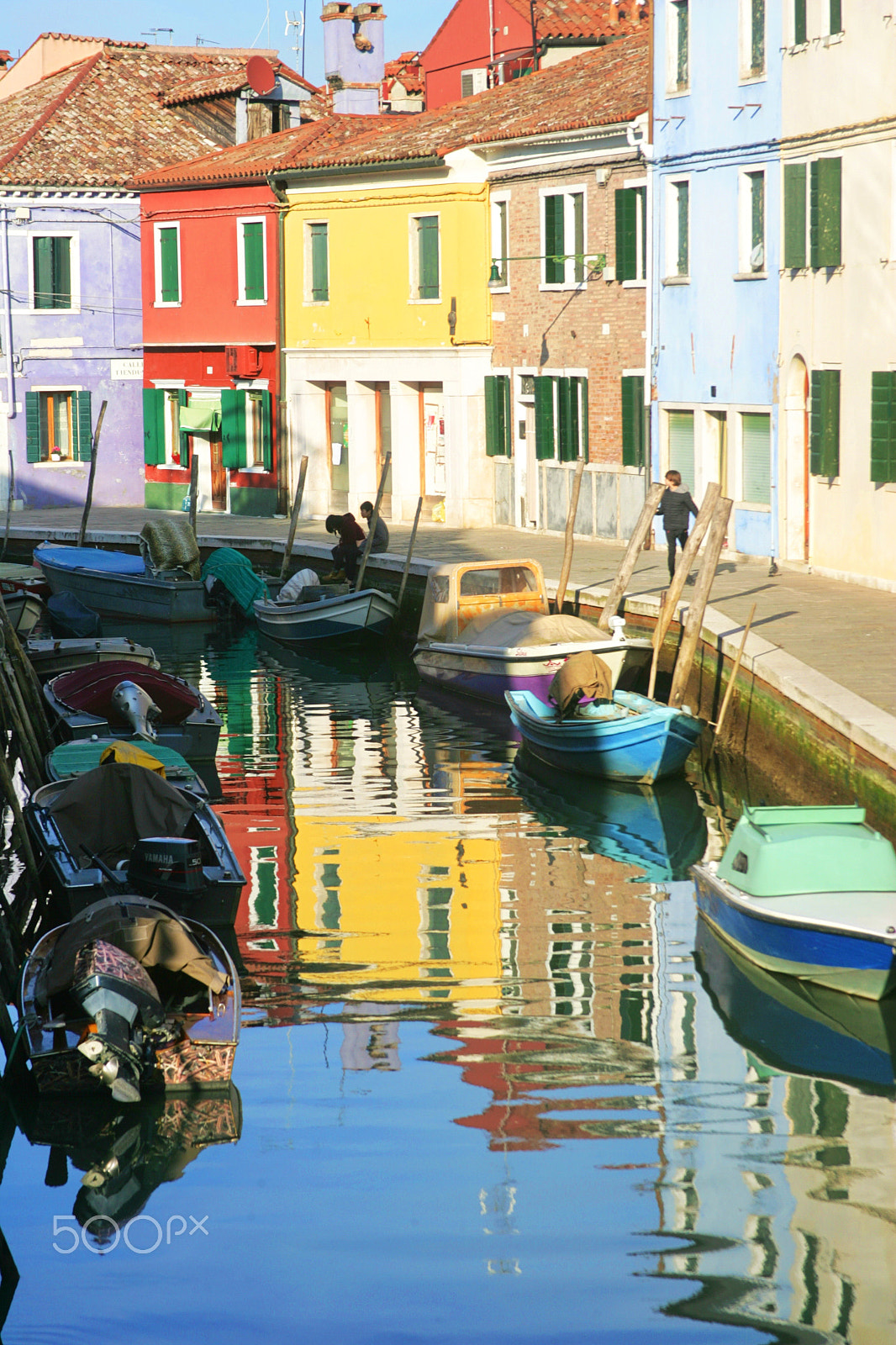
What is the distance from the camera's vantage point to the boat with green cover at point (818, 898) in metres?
9.89

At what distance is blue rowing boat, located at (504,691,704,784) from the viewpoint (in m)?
15.8

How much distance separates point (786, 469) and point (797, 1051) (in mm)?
14114

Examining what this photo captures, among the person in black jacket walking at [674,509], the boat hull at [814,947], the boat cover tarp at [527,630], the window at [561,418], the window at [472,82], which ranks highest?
the window at [472,82]

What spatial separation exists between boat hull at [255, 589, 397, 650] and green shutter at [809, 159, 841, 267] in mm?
7402

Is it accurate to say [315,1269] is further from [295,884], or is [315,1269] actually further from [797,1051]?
[295,884]

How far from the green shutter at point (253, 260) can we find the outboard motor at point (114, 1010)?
26.1m

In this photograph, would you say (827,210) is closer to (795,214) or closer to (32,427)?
(795,214)

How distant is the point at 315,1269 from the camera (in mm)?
7383

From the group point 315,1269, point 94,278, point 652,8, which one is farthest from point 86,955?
point 94,278

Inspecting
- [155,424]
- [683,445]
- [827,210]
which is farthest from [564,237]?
[155,424]

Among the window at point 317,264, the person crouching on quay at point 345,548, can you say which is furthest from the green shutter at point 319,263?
the person crouching on quay at point 345,548

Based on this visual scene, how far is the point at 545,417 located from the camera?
1126 inches

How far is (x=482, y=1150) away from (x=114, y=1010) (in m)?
2.04

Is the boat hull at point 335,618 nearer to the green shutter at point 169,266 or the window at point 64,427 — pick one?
the green shutter at point 169,266
